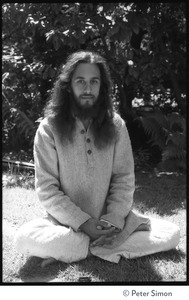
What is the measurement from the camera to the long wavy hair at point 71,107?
3486mm

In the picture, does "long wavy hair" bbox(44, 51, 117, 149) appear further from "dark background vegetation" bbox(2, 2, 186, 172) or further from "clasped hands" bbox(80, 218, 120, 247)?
"dark background vegetation" bbox(2, 2, 186, 172)

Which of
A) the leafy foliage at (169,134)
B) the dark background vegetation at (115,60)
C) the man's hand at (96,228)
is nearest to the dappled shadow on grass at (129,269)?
the man's hand at (96,228)

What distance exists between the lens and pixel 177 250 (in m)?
3.69

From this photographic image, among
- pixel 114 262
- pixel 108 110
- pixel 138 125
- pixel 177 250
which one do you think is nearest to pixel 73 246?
pixel 114 262

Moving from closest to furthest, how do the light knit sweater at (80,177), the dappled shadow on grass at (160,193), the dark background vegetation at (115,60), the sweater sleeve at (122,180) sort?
the light knit sweater at (80,177) → the sweater sleeve at (122,180) → the dappled shadow on grass at (160,193) → the dark background vegetation at (115,60)

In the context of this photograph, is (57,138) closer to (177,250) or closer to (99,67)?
(99,67)

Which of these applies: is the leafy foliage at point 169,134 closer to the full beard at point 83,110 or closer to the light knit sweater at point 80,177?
the light knit sweater at point 80,177

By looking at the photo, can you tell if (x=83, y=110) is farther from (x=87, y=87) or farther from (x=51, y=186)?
(x=51, y=186)

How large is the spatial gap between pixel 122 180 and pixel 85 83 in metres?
0.91

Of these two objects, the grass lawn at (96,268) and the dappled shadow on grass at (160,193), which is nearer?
the grass lawn at (96,268)

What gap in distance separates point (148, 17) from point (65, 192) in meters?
3.21

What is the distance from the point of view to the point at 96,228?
11.1ft

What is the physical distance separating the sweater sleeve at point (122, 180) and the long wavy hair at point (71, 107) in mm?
108

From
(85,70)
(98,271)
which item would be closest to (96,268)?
(98,271)
